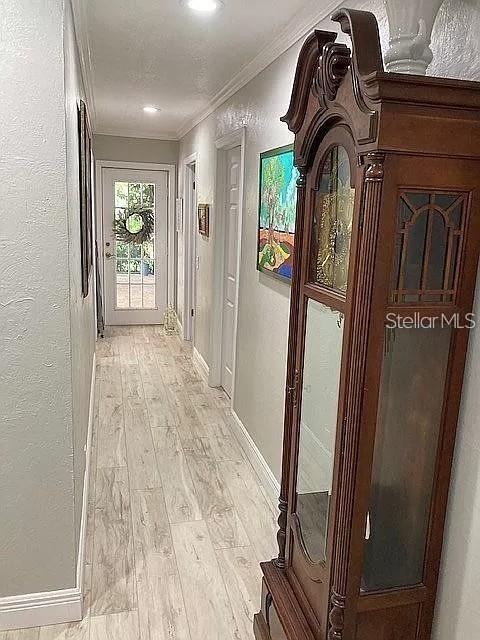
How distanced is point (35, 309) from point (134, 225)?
5.17 metres

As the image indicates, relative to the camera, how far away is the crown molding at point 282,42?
2199 mm

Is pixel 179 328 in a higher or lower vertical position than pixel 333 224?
lower

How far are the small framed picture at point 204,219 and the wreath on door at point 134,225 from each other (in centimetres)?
179

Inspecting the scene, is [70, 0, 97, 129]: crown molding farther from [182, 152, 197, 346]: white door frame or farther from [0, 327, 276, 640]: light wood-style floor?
[0, 327, 276, 640]: light wood-style floor

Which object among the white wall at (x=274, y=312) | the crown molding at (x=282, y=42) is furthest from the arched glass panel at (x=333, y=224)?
the crown molding at (x=282, y=42)

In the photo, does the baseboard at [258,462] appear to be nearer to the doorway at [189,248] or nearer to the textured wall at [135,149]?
the doorway at [189,248]

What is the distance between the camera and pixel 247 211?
348 centimetres

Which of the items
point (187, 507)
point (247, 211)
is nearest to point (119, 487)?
point (187, 507)

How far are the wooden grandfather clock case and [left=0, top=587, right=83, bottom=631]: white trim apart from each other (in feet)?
2.77

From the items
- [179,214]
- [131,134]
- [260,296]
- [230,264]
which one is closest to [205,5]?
[260,296]

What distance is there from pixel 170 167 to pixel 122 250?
1.21m

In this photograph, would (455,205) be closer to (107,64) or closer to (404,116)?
(404,116)

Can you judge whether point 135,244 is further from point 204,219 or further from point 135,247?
point 204,219

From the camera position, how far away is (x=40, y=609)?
6.72 ft
